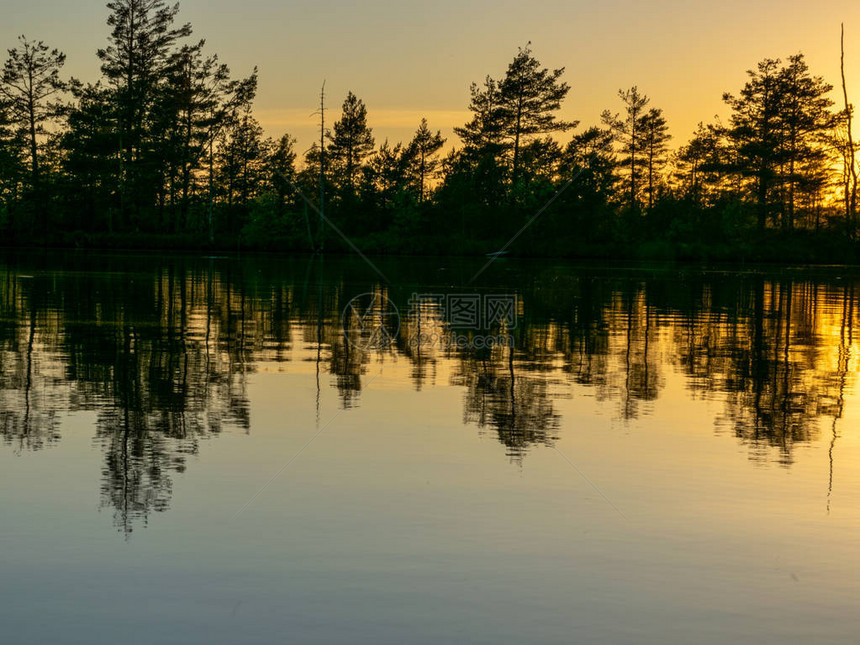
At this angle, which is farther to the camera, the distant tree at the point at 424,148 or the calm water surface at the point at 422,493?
the distant tree at the point at 424,148

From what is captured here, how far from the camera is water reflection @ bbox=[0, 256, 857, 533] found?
10805mm

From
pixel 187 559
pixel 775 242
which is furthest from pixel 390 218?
pixel 187 559

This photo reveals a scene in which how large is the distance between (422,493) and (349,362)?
27.7ft

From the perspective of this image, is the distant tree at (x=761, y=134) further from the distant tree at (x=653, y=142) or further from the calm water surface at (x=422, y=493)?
the calm water surface at (x=422, y=493)

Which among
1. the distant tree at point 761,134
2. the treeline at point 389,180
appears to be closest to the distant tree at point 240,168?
the treeline at point 389,180

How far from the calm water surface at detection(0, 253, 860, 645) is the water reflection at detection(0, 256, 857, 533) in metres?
0.08

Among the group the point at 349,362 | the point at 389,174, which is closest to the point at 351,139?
the point at 389,174

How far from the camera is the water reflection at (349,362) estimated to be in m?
10.8

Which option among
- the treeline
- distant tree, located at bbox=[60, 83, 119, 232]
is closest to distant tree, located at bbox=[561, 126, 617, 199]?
the treeline

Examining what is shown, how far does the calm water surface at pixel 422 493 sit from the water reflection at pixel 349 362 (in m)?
0.08

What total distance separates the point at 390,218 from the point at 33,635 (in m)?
93.7

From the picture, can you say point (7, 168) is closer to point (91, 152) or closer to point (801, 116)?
point (91, 152)

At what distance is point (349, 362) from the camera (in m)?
16.7

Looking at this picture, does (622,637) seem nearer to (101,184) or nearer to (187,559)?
(187,559)
